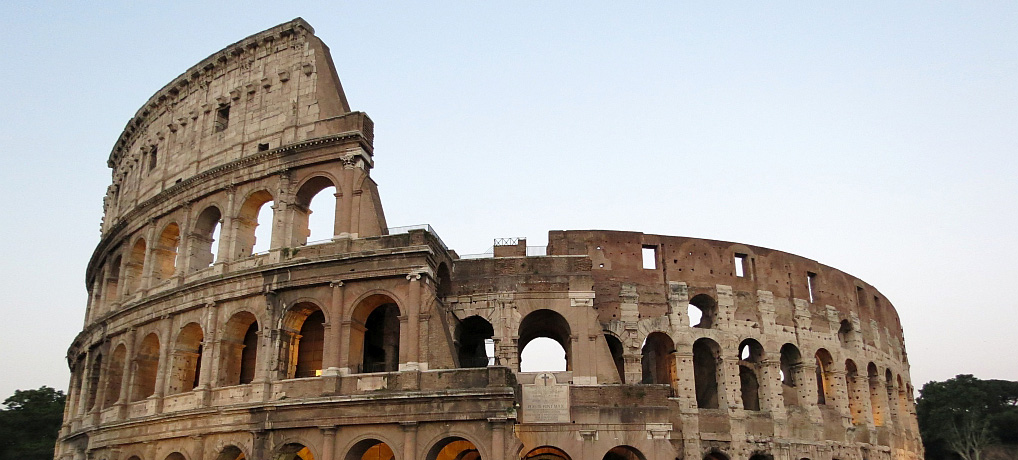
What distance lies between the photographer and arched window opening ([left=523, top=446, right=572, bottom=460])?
76.3 ft

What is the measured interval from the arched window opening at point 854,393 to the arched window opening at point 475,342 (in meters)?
13.8

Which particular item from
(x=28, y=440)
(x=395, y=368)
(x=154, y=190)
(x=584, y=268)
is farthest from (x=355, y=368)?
(x=28, y=440)

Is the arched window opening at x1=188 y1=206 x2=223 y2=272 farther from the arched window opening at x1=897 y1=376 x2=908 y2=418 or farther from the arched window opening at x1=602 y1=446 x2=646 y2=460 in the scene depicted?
the arched window opening at x1=897 y1=376 x2=908 y2=418

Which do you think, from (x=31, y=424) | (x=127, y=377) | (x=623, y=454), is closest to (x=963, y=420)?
(x=623, y=454)

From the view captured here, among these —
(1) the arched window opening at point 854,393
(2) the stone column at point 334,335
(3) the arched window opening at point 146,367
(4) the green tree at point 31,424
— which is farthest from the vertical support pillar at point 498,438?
(4) the green tree at point 31,424

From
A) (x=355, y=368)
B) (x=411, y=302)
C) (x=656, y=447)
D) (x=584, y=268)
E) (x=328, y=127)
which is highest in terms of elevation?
(x=328, y=127)

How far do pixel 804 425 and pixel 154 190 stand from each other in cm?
2318

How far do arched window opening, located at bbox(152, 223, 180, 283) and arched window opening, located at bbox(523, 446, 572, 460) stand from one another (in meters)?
12.7

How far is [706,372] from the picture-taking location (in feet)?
90.8

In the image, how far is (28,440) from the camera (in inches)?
1609

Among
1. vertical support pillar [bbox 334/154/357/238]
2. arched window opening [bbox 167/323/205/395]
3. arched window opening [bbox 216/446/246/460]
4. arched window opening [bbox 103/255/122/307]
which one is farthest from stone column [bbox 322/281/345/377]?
arched window opening [bbox 103/255/122/307]

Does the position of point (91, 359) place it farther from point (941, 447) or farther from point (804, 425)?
point (941, 447)

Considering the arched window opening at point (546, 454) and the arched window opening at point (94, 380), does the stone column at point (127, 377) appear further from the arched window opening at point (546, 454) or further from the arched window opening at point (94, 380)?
the arched window opening at point (546, 454)

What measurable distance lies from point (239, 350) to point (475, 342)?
7.56 meters
